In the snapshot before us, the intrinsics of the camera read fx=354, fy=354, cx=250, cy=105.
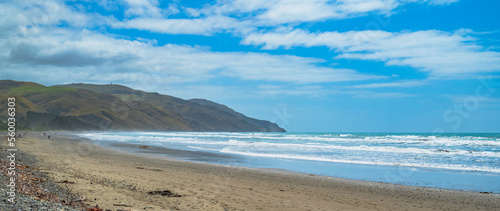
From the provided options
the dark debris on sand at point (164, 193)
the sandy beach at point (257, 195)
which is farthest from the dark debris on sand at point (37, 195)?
the dark debris on sand at point (164, 193)

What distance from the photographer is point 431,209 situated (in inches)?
340

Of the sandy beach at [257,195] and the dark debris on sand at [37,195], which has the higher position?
the dark debris on sand at [37,195]

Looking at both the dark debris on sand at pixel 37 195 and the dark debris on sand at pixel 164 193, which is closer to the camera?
the dark debris on sand at pixel 37 195

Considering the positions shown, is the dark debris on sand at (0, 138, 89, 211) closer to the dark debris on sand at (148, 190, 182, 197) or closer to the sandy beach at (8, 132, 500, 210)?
the sandy beach at (8, 132, 500, 210)

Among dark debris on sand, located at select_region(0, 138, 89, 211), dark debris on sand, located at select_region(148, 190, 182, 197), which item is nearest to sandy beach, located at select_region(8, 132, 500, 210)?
dark debris on sand, located at select_region(148, 190, 182, 197)

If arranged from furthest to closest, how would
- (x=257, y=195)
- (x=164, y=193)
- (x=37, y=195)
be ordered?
(x=257, y=195) → (x=164, y=193) → (x=37, y=195)

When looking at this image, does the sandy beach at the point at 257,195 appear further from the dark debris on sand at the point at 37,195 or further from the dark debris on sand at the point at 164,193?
the dark debris on sand at the point at 37,195

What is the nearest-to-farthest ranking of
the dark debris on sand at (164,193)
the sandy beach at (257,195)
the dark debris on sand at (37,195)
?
the dark debris on sand at (37,195), the sandy beach at (257,195), the dark debris on sand at (164,193)

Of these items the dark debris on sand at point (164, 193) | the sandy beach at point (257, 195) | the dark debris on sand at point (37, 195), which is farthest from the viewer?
the dark debris on sand at point (164, 193)

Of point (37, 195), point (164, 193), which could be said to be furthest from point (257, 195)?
point (37, 195)

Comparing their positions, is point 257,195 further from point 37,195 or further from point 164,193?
point 37,195

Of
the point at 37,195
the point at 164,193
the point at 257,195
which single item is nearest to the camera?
the point at 37,195

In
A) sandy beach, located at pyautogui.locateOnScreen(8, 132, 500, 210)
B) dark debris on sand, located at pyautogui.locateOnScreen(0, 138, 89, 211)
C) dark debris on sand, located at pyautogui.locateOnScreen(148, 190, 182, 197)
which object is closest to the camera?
dark debris on sand, located at pyautogui.locateOnScreen(0, 138, 89, 211)

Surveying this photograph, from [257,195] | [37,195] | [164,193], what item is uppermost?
[37,195]
